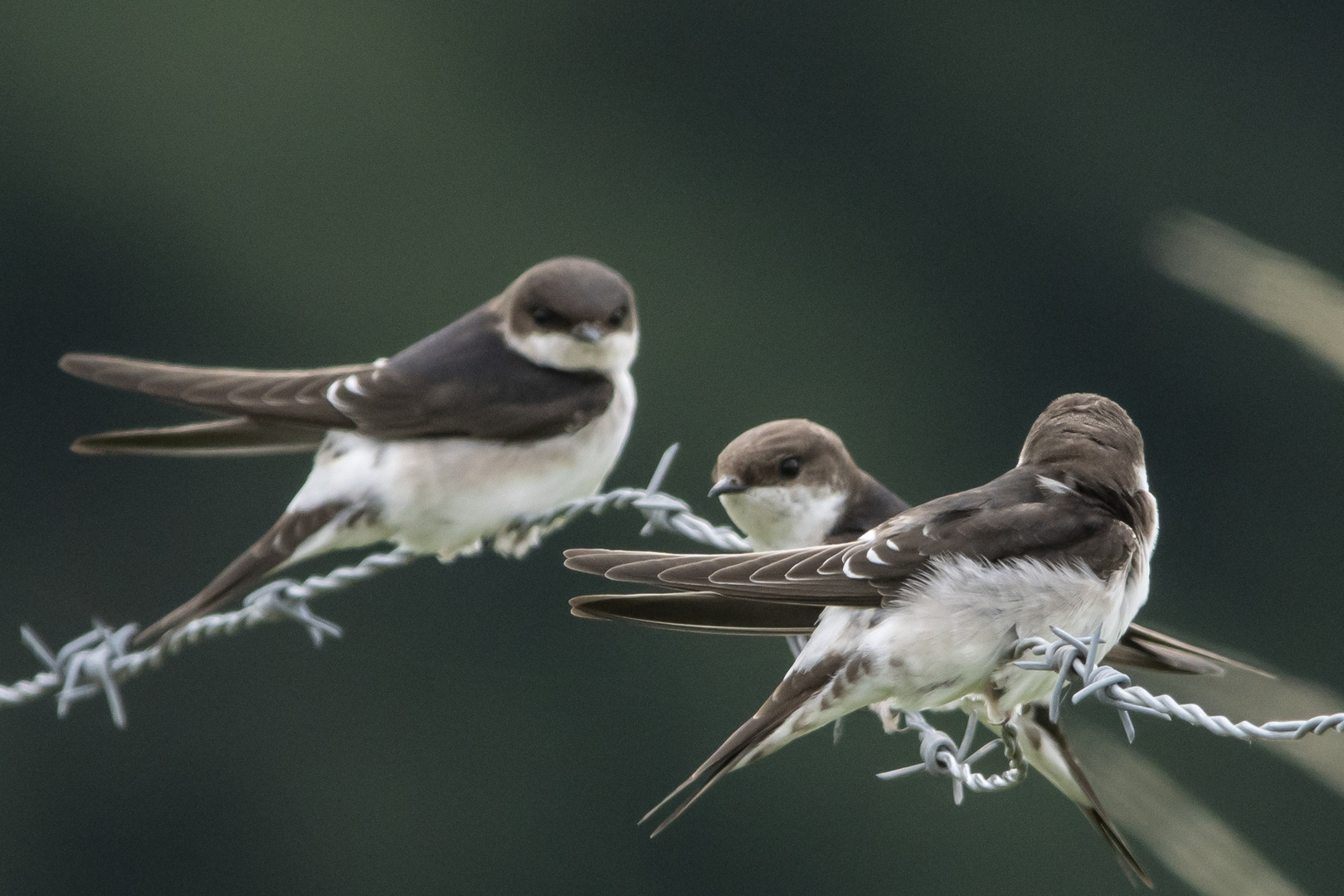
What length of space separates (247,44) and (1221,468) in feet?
37.5

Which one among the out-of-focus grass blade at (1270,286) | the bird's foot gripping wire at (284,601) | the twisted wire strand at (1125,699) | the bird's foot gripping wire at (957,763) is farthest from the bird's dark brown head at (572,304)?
the out-of-focus grass blade at (1270,286)

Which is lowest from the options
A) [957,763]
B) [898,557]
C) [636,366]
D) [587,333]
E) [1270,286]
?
[636,366]

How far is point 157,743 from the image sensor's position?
18.1 meters

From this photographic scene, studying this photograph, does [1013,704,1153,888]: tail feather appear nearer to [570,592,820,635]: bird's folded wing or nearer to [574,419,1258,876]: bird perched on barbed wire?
[574,419,1258,876]: bird perched on barbed wire

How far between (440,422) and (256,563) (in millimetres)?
511

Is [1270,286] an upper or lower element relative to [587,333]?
upper

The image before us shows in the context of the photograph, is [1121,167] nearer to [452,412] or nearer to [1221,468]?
[1221,468]

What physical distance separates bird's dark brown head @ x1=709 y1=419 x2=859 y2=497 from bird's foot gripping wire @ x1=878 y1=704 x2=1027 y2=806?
776 millimetres

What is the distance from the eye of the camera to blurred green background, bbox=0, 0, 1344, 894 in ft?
53.7

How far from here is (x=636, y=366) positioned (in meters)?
16.3

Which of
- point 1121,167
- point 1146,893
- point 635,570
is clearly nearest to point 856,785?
point 1146,893

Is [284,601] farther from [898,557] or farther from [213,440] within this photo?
[898,557]

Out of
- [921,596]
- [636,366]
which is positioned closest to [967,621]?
[921,596]

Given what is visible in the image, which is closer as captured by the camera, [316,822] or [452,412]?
[452,412]
